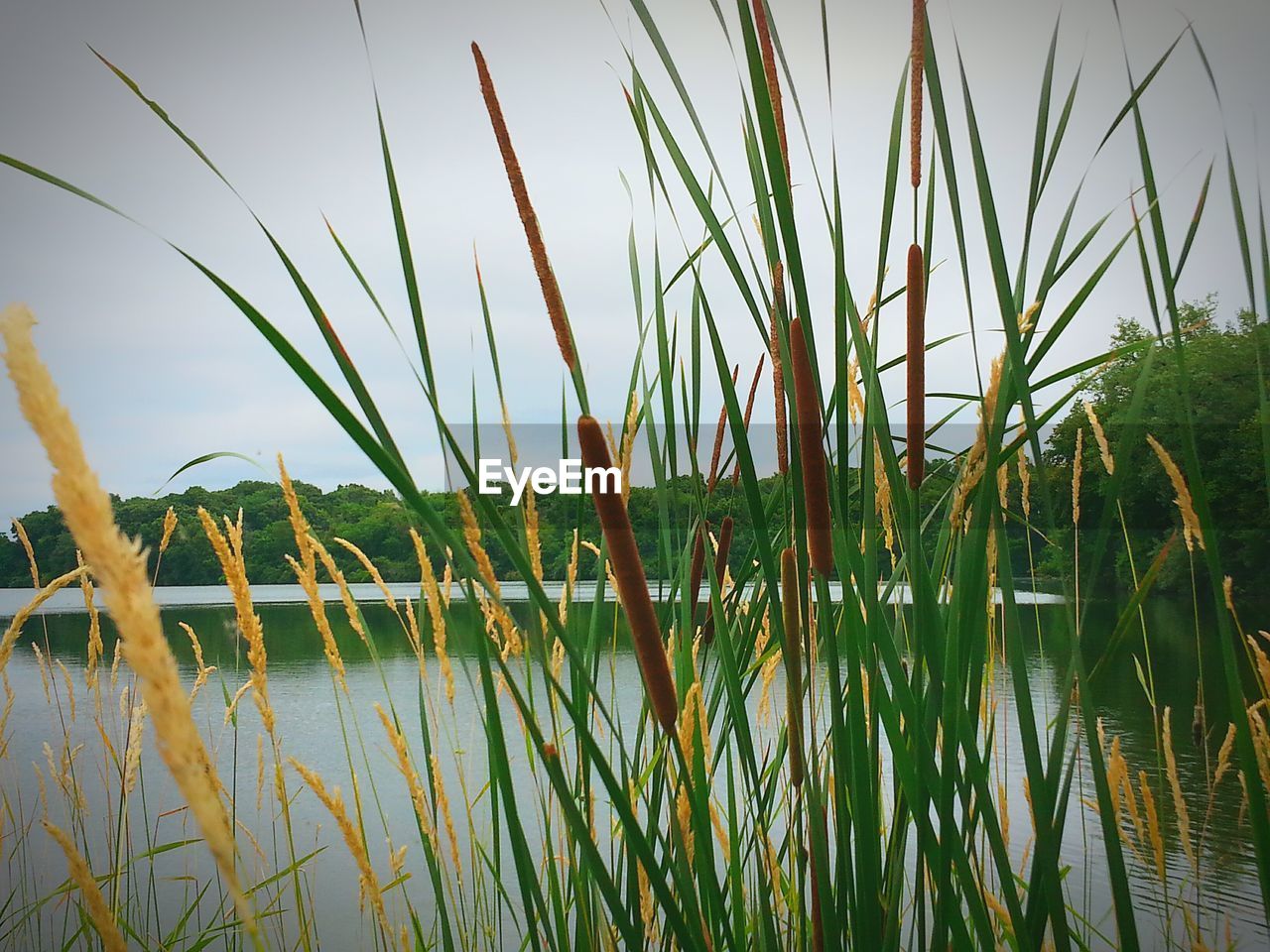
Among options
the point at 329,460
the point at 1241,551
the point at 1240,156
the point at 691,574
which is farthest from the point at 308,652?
the point at 1240,156

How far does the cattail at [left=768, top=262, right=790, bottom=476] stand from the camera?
0.47 m

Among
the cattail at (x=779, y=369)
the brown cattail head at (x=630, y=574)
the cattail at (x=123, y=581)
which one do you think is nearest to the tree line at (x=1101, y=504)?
the cattail at (x=779, y=369)

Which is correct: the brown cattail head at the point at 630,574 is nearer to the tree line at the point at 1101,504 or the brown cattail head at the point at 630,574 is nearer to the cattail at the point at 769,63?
the cattail at the point at 769,63

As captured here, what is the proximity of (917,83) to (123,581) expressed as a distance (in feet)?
1.79

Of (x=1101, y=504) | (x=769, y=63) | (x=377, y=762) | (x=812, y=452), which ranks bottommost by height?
(x=377, y=762)

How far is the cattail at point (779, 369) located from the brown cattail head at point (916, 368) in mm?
75

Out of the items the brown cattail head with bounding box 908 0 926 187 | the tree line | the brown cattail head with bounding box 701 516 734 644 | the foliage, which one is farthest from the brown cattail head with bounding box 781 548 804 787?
the foliage

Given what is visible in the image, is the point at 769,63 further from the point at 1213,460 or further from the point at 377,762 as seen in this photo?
the point at 1213,460

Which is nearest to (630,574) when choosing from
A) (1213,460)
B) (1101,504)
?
(1101,504)

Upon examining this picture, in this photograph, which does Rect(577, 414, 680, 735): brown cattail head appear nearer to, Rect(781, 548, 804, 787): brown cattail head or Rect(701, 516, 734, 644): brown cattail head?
Rect(781, 548, 804, 787): brown cattail head

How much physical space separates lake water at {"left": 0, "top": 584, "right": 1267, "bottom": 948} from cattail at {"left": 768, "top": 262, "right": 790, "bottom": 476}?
242mm

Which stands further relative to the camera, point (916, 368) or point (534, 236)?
point (916, 368)

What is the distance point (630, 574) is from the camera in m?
0.38

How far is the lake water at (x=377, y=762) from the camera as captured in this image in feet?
6.16
